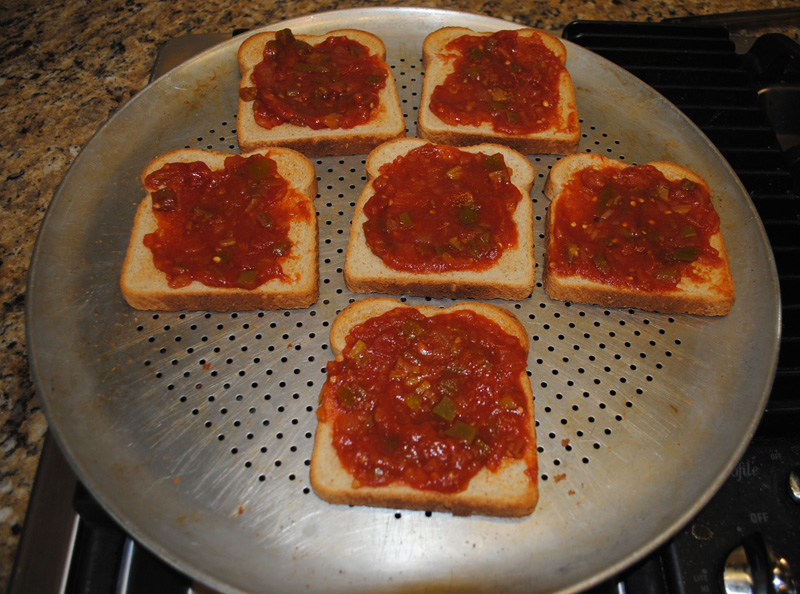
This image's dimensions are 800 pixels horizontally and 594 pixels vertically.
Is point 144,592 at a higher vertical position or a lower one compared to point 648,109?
lower

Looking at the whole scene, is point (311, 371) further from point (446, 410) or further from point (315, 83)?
point (315, 83)

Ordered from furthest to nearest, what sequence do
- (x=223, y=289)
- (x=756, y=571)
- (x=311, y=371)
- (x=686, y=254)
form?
Answer: (x=686, y=254)
(x=223, y=289)
(x=311, y=371)
(x=756, y=571)

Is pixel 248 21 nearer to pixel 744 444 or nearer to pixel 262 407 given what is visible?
pixel 262 407

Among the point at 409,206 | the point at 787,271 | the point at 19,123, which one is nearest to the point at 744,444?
the point at 787,271

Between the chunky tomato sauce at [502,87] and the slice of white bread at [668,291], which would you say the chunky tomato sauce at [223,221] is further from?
the slice of white bread at [668,291]

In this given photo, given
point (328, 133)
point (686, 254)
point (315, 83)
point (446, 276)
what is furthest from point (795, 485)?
point (315, 83)

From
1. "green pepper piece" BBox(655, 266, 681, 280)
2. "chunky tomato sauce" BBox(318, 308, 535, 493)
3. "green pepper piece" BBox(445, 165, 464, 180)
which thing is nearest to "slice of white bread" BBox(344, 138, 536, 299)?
"chunky tomato sauce" BBox(318, 308, 535, 493)
